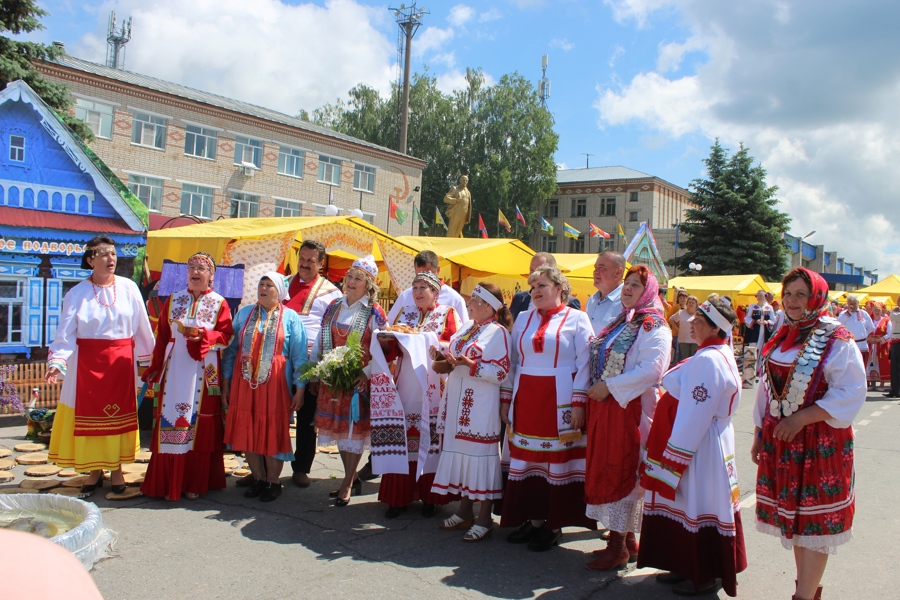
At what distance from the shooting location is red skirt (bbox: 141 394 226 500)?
5.34 meters

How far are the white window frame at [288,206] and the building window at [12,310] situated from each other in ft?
76.1

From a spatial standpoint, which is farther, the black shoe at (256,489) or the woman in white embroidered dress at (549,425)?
the black shoe at (256,489)

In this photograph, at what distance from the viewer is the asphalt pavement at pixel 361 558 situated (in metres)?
3.82

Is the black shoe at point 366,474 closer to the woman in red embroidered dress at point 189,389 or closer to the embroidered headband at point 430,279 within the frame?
the woman in red embroidered dress at point 189,389

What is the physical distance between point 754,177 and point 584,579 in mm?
37161

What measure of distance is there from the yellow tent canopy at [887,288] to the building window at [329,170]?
22.8 m

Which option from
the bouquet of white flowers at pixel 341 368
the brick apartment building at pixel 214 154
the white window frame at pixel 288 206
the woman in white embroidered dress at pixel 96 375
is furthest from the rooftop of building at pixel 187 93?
the bouquet of white flowers at pixel 341 368

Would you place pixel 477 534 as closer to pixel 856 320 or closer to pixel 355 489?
pixel 355 489

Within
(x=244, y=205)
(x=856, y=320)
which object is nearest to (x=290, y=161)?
(x=244, y=205)

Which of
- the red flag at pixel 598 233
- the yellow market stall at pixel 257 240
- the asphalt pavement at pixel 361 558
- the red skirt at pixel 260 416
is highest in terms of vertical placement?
the red flag at pixel 598 233

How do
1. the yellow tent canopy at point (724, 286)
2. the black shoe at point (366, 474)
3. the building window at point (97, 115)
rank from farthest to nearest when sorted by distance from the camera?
the building window at point (97, 115) < the yellow tent canopy at point (724, 286) < the black shoe at point (366, 474)

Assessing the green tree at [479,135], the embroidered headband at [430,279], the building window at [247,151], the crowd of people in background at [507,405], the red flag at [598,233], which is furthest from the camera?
the green tree at [479,135]

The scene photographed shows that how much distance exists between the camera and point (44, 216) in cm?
816

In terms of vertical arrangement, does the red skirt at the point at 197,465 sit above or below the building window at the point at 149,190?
below
